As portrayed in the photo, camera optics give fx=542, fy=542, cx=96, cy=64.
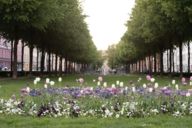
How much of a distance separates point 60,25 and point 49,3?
988 cm

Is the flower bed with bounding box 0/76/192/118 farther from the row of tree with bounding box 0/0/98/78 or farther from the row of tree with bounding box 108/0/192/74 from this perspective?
the row of tree with bounding box 0/0/98/78

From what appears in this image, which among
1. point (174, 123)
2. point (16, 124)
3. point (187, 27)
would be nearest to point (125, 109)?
point (174, 123)

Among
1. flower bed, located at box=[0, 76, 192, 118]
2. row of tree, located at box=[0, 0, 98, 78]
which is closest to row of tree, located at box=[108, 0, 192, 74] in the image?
row of tree, located at box=[0, 0, 98, 78]

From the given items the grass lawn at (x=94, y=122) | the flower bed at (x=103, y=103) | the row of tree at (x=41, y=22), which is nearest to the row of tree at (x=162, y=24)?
the row of tree at (x=41, y=22)

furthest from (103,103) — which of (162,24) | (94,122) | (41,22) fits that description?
(162,24)

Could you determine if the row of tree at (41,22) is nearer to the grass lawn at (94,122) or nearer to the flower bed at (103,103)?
the flower bed at (103,103)

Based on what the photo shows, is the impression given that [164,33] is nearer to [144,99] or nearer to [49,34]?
[49,34]

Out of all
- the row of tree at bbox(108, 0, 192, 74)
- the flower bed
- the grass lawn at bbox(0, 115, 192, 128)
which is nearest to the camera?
the grass lawn at bbox(0, 115, 192, 128)

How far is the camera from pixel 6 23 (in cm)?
4428

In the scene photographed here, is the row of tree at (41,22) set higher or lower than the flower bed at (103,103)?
higher

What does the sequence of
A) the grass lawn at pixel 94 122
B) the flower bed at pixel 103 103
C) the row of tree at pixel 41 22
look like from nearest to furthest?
the grass lawn at pixel 94 122 → the flower bed at pixel 103 103 → the row of tree at pixel 41 22

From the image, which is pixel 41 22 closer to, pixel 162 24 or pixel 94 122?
pixel 162 24

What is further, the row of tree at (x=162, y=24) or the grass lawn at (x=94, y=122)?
the row of tree at (x=162, y=24)

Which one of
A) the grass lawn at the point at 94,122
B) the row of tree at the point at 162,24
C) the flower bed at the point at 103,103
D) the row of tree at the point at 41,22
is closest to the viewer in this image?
the grass lawn at the point at 94,122
